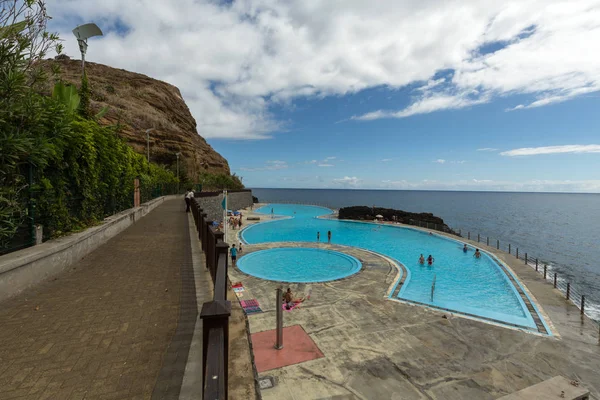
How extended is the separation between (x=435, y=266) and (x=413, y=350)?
1924 centimetres

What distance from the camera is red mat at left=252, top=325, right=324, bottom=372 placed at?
31.4 ft

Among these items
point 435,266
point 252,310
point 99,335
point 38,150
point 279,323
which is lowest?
point 435,266

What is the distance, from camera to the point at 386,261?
2369cm

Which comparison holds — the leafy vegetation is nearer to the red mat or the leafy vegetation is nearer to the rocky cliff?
the red mat

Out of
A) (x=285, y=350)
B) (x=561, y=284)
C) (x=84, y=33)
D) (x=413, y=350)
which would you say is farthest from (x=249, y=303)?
(x=561, y=284)

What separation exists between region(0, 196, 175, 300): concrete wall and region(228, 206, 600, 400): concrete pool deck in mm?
6779

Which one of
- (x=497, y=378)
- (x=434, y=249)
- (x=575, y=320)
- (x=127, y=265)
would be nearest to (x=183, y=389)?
(x=127, y=265)

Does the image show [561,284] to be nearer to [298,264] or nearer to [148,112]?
[298,264]

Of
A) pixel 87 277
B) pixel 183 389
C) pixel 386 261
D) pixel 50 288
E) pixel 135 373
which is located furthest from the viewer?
pixel 386 261

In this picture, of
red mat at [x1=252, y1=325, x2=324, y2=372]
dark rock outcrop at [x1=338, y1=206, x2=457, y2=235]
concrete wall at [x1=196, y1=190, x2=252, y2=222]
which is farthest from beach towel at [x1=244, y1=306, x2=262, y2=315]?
dark rock outcrop at [x1=338, y1=206, x2=457, y2=235]

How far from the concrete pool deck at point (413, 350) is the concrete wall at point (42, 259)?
6.78 meters

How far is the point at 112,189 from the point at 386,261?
2088 cm

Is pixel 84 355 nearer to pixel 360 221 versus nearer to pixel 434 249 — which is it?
pixel 434 249

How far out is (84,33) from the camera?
1203 centimetres
